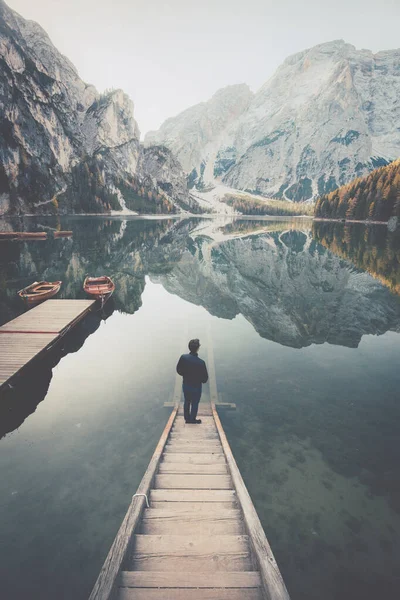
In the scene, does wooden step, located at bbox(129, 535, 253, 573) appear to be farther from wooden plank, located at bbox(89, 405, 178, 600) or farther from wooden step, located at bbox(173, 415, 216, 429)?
wooden step, located at bbox(173, 415, 216, 429)

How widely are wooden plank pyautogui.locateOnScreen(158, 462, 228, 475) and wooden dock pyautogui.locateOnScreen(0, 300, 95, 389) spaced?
959 centimetres

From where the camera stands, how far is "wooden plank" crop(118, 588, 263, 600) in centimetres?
431

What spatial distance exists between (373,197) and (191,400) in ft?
420

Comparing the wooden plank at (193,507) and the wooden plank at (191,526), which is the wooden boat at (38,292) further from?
the wooden plank at (191,526)

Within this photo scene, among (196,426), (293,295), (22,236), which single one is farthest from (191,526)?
(22,236)

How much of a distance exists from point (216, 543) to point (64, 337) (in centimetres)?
1750

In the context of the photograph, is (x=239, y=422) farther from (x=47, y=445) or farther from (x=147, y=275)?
(x=147, y=275)

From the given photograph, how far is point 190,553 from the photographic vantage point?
5180mm

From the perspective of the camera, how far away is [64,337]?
20078 millimetres

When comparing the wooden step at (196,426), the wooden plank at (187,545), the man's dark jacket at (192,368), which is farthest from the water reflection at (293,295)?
the wooden plank at (187,545)

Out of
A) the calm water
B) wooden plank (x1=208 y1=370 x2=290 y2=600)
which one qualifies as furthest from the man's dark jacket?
wooden plank (x1=208 y1=370 x2=290 y2=600)

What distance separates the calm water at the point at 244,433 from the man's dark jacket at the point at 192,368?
292 centimetres

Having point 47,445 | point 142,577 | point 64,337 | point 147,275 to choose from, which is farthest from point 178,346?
point 147,275

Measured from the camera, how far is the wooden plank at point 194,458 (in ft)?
27.4
